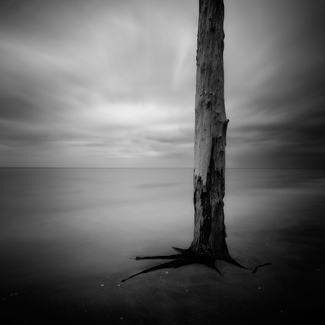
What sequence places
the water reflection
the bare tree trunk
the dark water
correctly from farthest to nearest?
1. the water reflection
2. the bare tree trunk
3. the dark water

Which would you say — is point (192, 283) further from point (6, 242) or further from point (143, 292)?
point (6, 242)

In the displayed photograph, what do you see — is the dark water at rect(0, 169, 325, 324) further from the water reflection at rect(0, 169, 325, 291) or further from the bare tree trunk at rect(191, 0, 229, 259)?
the bare tree trunk at rect(191, 0, 229, 259)

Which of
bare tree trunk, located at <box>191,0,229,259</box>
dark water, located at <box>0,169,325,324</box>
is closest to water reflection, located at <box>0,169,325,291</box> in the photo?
dark water, located at <box>0,169,325,324</box>

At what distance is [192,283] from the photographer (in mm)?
3104

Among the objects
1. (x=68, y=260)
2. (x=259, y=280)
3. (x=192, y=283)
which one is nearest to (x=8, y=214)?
(x=68, y=260)

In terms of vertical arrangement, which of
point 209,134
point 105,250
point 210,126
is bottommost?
point 105,250

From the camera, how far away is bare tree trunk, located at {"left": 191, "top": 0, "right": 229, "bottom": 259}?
3.52 meters

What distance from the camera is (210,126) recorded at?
3.54m

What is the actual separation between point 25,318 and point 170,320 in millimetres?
1712

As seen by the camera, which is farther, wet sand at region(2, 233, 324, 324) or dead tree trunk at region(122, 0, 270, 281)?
dead tree trunk at region(122, 0, 270, 281)

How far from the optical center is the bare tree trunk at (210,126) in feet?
11.6

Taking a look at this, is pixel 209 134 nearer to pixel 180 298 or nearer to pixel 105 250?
pixel 180 298

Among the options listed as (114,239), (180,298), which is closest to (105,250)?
(114,239)

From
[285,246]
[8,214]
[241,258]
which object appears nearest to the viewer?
[241,258]
